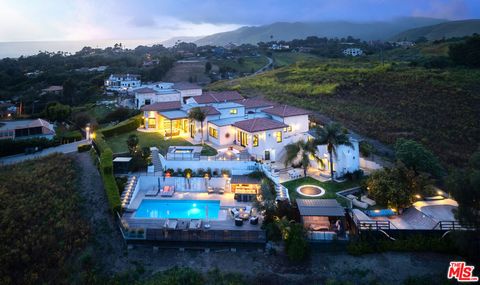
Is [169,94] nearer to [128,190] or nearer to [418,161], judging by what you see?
[128,190]

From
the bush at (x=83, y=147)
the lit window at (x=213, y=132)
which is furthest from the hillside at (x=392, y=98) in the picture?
the bush at (x=83, y=147)

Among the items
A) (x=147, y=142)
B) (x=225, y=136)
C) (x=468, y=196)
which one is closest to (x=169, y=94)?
(x=147, y=142)

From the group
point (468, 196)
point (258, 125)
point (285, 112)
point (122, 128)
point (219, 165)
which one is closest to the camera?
point (468, 196)

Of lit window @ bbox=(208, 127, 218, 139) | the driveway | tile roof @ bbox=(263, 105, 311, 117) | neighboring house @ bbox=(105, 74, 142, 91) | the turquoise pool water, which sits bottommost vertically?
the turquoise pool water

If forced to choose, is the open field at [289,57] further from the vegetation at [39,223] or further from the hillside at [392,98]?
the vegetation at [39,223]

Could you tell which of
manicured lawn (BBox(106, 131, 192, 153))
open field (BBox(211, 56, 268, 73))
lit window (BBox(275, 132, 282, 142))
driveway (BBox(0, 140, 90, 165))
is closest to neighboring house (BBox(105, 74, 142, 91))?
open field (BBox(211, 56, 268, 73))

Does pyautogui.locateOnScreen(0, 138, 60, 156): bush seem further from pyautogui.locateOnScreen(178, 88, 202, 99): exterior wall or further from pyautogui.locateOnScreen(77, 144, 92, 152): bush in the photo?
pyautogui.locateOnScreen(178, 88, 202, 99): exterior wall

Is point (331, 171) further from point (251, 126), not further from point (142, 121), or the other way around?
point (142, 121)
